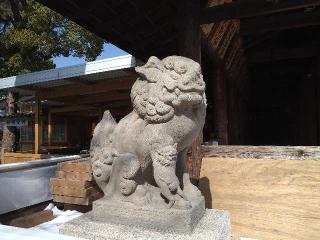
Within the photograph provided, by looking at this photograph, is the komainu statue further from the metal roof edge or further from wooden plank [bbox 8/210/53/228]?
the metal roof edge

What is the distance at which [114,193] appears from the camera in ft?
6.81

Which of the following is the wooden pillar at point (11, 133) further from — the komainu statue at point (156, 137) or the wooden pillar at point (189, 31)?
the komainu statue at point (156, 137)

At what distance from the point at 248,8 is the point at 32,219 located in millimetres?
4032

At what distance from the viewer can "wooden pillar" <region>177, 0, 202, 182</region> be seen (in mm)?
3816

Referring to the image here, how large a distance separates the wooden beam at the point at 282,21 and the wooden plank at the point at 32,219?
15.9ft

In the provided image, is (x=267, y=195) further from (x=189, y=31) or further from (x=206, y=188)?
(x=189, y=31)

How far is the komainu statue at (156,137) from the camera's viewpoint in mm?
1844

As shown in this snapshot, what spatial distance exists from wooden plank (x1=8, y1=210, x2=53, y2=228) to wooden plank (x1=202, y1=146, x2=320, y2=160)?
2.34 meters

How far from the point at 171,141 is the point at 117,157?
0.43 metres

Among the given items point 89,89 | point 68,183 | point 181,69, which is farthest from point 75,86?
point 181,69

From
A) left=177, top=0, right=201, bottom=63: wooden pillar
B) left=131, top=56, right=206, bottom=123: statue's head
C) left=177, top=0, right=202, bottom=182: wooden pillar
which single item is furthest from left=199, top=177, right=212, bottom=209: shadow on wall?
left=131, top=56, right=206, bottom=123: statue's head

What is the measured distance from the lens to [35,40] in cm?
1130

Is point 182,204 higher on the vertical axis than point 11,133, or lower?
lower

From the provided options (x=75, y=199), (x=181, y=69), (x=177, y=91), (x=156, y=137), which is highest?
(x=181, y=69)
